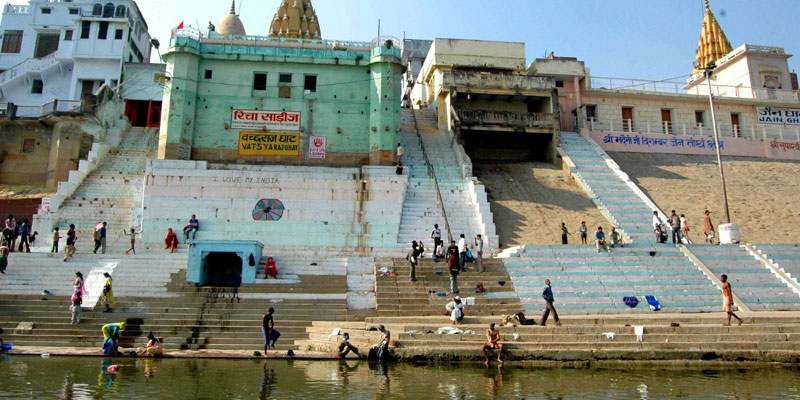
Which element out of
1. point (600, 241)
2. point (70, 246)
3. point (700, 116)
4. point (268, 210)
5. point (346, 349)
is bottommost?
point (346, 349)

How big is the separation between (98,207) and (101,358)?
11.8 meters

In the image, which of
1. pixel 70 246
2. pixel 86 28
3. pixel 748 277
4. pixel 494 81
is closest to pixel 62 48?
pixel 86 28

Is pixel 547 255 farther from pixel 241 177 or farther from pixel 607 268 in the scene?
pixel 241 177

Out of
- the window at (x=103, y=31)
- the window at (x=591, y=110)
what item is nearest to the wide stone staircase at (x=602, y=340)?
the window at (x=591, y=110)

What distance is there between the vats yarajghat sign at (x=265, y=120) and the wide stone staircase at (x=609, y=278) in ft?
38.5

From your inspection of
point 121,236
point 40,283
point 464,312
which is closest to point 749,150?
point 464,312

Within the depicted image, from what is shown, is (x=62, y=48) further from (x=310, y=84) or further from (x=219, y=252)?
(x=219, y=252)

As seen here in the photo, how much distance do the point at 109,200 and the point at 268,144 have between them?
21.6 feet

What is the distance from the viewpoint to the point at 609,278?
15.9 m

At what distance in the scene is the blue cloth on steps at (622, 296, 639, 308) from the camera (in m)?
14.6

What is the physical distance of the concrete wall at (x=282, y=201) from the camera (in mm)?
19953

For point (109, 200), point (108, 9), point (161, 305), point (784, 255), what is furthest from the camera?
point (108, 9)

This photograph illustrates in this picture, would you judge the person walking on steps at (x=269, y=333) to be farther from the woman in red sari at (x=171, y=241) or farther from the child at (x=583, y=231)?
the child at (x=583, y=231)

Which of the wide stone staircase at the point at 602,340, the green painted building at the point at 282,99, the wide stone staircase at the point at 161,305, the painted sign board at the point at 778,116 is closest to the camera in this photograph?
the wide stone staircase at the point at 602,340
